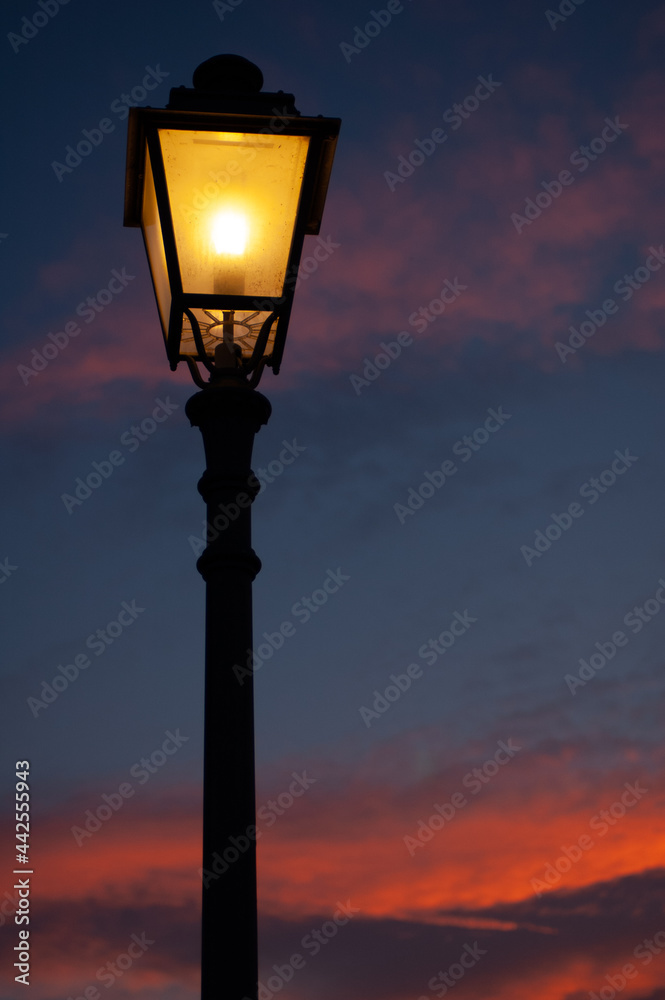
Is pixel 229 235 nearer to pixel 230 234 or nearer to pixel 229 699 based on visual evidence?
pixel 230 234

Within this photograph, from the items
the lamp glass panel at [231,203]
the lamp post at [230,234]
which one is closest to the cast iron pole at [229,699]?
the lamp post at [230,234]

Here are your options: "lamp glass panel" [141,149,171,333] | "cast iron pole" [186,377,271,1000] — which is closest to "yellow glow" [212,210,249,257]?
"lamp glass panel" [141,149,171,333]

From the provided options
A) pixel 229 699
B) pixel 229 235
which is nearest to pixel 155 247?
pixel 229 235

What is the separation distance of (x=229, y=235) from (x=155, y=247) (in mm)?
458

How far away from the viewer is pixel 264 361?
4.56 metres

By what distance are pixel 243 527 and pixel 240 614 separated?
1.13 feet

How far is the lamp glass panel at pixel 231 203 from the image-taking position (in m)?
4.37

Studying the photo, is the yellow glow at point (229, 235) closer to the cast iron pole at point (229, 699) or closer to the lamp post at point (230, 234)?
the lamp post at point (230, 234)

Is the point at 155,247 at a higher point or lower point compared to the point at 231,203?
higher

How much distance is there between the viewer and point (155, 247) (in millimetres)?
4715

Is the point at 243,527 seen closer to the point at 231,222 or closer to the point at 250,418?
the point at 250,418

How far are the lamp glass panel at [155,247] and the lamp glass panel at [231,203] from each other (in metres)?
0.12

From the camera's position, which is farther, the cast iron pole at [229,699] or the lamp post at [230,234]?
the lamp post at [230,234]

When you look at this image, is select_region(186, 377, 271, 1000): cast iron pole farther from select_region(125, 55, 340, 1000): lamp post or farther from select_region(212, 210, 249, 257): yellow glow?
select_region(212, 210, 249, 257): yellow glow
